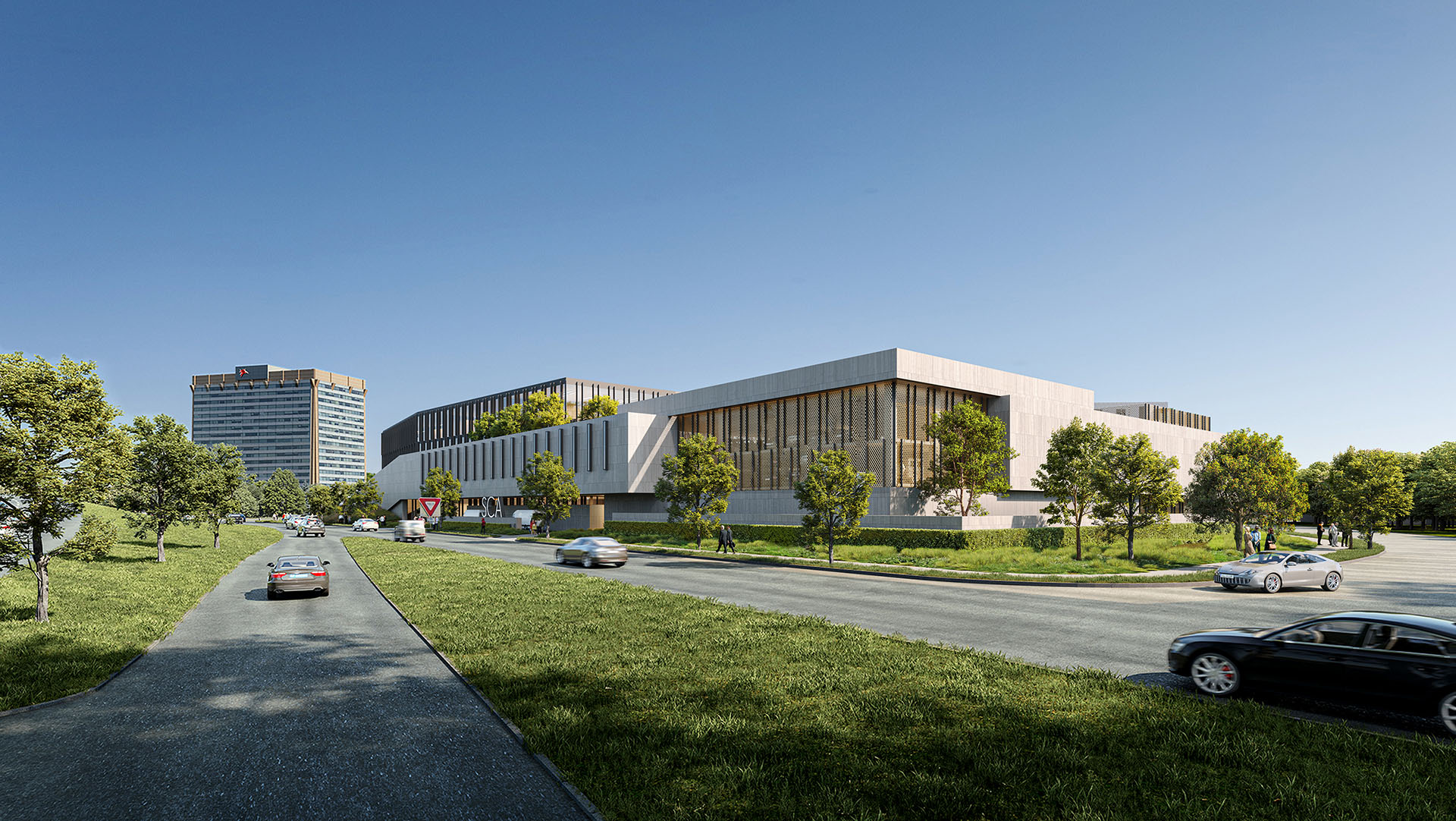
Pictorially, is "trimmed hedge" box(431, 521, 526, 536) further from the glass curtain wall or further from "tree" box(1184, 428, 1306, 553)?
"tree" box(1184, 428, 1306, 553)

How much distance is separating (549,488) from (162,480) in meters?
27.7

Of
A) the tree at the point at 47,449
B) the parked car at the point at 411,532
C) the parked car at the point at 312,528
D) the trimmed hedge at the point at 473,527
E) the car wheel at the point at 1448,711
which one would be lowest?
the trimmed hedge at the point at 473,527

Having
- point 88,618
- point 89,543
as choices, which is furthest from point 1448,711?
point 88,618

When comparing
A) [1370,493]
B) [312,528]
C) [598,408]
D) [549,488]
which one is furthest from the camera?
[598,408]

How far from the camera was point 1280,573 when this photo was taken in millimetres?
23219

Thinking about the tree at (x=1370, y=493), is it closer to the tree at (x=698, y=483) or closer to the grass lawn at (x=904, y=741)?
the tree at (x=698, y=483)

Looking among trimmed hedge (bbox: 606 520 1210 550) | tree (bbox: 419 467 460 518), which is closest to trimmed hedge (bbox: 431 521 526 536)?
tree (bbox: 419 467 460 518)

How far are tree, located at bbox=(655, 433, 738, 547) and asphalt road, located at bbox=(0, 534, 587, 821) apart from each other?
29521 mm

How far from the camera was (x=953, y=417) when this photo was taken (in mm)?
43688

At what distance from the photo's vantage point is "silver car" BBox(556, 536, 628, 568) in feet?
106

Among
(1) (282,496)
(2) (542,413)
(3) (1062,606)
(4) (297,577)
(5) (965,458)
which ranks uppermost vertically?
(2) (542,413)

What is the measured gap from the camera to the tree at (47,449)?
574 inches

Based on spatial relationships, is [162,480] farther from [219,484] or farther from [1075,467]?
[1075,467]

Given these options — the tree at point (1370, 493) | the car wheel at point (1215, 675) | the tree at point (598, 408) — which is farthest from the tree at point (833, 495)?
the tree at point (598, 408)
